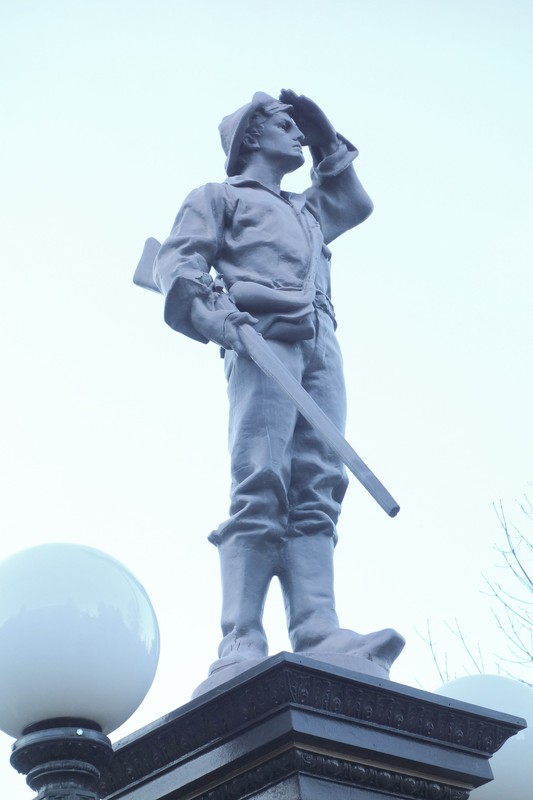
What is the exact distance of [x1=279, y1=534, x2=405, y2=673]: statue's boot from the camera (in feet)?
13.5

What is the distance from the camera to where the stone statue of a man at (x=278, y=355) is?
4.30 meters

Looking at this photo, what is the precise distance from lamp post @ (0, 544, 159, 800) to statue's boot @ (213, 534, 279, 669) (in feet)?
2.86

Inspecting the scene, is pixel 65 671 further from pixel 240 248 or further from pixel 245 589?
pixel 240 248

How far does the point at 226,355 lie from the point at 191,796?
5.43 feet

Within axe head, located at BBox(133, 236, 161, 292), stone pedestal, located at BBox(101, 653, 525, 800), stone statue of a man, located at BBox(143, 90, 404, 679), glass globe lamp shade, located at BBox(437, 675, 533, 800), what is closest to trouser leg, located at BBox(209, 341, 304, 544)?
stone statue of a man, located at BBox(143, 90, 404, 679)

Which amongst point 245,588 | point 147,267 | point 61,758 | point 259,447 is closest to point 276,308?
point 259,447

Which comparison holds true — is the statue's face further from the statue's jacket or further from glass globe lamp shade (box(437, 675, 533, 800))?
glass globe lamp shade (box(437, 675, 533, 800))

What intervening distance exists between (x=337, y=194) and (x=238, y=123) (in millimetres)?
533

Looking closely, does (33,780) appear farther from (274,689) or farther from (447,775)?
(447,775)

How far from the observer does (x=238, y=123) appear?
17.0ft

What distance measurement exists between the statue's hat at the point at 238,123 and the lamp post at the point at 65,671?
238 cm

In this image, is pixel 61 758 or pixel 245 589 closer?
pixel 61 758

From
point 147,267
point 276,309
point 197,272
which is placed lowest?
point 276,309

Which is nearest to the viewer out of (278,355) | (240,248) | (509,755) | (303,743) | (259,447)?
(303,743)
